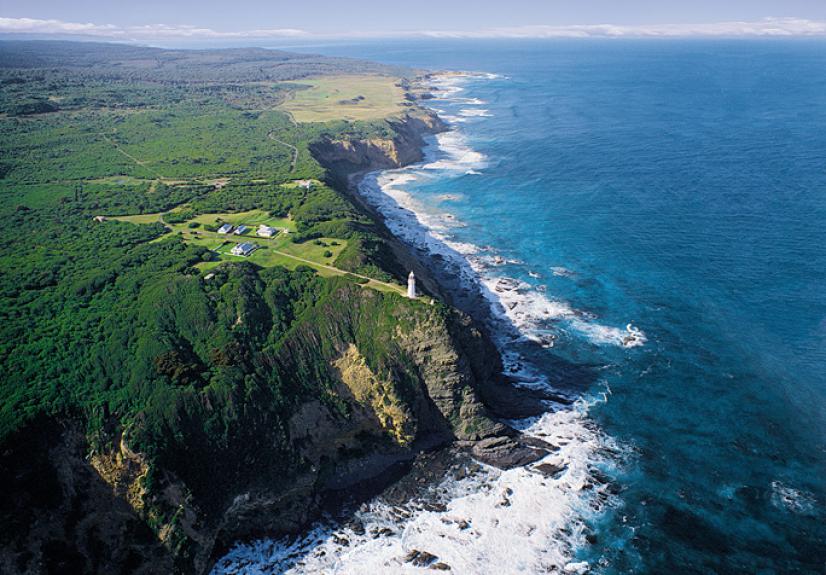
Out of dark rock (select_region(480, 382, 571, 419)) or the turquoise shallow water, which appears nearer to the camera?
the turquoise shallow water

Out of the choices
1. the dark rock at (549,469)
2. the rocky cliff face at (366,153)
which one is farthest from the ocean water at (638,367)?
the rocky cliff face at (366,153)

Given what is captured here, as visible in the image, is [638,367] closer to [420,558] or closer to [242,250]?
[420,558]

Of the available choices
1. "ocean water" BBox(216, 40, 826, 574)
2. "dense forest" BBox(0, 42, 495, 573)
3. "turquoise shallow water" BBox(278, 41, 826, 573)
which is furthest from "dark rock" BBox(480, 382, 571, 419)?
"turquoise shallow water" BBox(278, 41, 826, 573)

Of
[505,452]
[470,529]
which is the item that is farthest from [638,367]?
[470,529]

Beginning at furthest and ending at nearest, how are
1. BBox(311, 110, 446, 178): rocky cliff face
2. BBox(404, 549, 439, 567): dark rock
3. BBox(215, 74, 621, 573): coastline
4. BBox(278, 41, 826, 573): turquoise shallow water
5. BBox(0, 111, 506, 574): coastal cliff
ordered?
BBox(311, 110, 446, 178): rocky cliff face
BBox(278, 41, 826, 573): turquoise shallow water
BBox(215, 74, 621, 573): coastline
BBox(404, 549, 439, 567): dark rock
BBox(0, 111, 506, 574): coastal cliff

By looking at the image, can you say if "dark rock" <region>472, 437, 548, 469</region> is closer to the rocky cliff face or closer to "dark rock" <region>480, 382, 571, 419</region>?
"dark rock" <region>480, 382, 571, 419</region>

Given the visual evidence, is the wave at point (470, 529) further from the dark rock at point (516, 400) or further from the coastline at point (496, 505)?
the dark rock at point (516, 400)

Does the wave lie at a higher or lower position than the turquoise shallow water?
lower
